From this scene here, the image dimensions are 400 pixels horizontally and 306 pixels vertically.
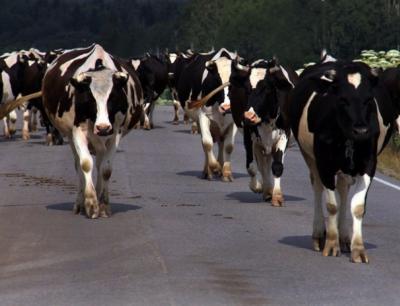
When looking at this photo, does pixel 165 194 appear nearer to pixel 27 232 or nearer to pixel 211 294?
pixel 27 232

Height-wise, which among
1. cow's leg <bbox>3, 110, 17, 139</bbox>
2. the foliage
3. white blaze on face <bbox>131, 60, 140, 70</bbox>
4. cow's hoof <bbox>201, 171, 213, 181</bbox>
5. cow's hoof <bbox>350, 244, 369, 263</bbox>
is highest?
cow's hoof <bbox>350, 244, 369, 263</bbox>

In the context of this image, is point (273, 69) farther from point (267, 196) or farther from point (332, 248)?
point (332, 248)

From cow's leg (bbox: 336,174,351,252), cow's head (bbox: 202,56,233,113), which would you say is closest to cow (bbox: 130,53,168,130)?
cow's head (bbox: 202,56,233,113)

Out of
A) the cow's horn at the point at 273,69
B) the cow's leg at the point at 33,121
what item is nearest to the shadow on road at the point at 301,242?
the cow's horn at the point at 273,69

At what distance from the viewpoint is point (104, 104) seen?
59.5 feet

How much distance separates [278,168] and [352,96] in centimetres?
584

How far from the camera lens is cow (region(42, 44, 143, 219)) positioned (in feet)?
59.7

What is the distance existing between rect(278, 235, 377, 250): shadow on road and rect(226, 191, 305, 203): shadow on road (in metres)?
4.39

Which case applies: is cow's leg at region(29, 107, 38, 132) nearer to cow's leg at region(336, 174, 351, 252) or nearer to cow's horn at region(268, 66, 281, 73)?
cow's horn at region(268, 66, 281, 73)

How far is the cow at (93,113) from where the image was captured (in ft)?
59.7

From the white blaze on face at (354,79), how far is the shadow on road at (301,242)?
5.97ft

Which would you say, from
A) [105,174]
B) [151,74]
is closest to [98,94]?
[105,174]

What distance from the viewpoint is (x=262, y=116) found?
20.1 metres

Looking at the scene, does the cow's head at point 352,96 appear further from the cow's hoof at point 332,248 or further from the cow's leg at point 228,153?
the cow's leg at point 228,153
